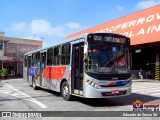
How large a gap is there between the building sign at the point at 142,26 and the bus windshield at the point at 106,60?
50.7ft

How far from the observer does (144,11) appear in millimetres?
29766

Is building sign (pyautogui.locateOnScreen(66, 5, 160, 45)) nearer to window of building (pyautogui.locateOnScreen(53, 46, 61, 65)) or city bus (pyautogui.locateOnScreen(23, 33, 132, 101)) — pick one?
window of building (pyautogui.locateOnScreen(53, 46, 61, 65))

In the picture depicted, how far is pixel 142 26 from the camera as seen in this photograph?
2862 centimetres

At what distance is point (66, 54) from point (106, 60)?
8.68ft

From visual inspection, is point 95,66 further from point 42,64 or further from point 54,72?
point 42,64

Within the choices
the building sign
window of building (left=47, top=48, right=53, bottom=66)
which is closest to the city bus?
window of building (left=47, top=48, right=53, bottom=66)

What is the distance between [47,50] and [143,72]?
2234cm

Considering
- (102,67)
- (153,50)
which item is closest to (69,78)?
(102,67)

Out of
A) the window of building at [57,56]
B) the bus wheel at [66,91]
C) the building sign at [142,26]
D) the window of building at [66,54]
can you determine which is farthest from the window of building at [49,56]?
the building sign at [142,26]

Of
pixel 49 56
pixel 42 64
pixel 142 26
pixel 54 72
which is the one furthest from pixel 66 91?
pixel 142 26

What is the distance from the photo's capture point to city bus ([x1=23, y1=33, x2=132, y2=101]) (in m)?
10.6

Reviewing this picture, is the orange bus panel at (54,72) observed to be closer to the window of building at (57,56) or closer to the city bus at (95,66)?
the city bus at (95,66)

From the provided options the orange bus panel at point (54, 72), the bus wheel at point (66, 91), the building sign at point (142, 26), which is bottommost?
the bus wheel at point (66, 91)

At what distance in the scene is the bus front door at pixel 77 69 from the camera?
11.3 m
